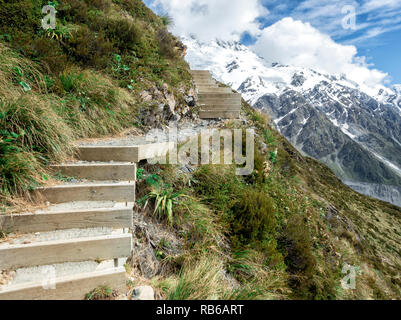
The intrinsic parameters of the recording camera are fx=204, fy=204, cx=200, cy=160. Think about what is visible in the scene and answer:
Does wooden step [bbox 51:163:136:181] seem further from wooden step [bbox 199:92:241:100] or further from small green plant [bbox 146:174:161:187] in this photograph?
wooden step [bbox 199:92:241:100]

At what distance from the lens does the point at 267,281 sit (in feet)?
10.2

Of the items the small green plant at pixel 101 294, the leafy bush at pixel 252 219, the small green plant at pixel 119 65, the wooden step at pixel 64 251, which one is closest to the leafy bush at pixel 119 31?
the small green plant at pixel 119 65

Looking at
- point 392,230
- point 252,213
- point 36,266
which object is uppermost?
point 252,213

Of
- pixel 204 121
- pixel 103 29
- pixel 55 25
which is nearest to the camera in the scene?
pixel 55 25

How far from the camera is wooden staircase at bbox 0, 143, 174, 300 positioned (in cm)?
204

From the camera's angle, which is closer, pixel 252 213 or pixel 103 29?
pixel 252 213

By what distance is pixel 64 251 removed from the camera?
88.7 inches

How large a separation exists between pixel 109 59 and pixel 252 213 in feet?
19.3

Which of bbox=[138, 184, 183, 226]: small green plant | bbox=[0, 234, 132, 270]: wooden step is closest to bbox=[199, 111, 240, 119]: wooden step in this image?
bbox=[138, 184, 183, 226]: small green plant

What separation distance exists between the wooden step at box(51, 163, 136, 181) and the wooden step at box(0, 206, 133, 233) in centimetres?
71

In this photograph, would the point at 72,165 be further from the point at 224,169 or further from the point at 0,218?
the point at 224,169

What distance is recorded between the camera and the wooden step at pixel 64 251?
2.12 m

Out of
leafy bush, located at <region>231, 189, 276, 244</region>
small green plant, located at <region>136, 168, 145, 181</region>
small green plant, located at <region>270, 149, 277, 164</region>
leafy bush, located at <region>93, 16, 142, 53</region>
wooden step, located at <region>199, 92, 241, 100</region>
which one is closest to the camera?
small green plant, located at <region>136, 168, 145, 181</region>

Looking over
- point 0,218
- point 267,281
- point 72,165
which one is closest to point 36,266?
point 0,218
